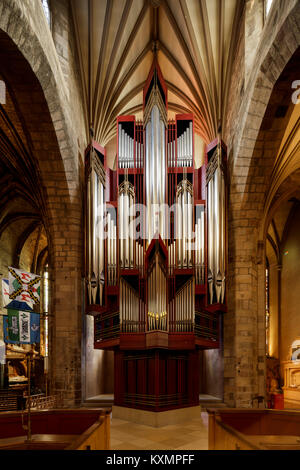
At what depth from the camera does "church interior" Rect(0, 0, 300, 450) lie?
1065 cm

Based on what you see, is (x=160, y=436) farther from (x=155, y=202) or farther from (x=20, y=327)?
(x=155, y=202)

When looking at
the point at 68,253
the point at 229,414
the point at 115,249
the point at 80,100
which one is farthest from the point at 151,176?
the point at 229,414

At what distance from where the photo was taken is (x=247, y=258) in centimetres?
1237

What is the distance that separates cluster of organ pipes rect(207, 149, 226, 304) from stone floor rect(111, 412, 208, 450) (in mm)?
3214

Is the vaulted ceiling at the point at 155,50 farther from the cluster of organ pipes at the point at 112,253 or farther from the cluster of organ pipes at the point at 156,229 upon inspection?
the cluster of organ pipes at the point at 112,253

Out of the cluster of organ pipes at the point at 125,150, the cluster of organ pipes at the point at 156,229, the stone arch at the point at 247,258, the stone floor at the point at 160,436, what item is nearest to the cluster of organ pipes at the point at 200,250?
the cluster of organ pipes at the point at 156,229

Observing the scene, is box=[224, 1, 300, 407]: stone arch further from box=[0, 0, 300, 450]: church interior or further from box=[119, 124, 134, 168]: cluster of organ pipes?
box=[119, 124, 134, 168]: cluster of organ pipes

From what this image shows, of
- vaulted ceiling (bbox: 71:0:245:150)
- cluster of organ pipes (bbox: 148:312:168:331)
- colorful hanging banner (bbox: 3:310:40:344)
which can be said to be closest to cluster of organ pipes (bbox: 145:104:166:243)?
cluster of organ pipes (bbox: 148:312:168:331)

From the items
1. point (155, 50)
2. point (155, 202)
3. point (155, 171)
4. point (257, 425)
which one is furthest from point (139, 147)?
point (257, 425)

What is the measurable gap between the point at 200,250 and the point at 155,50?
619 centimetres

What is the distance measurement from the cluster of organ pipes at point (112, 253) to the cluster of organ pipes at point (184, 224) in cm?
181

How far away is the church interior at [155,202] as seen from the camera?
10648 mm
